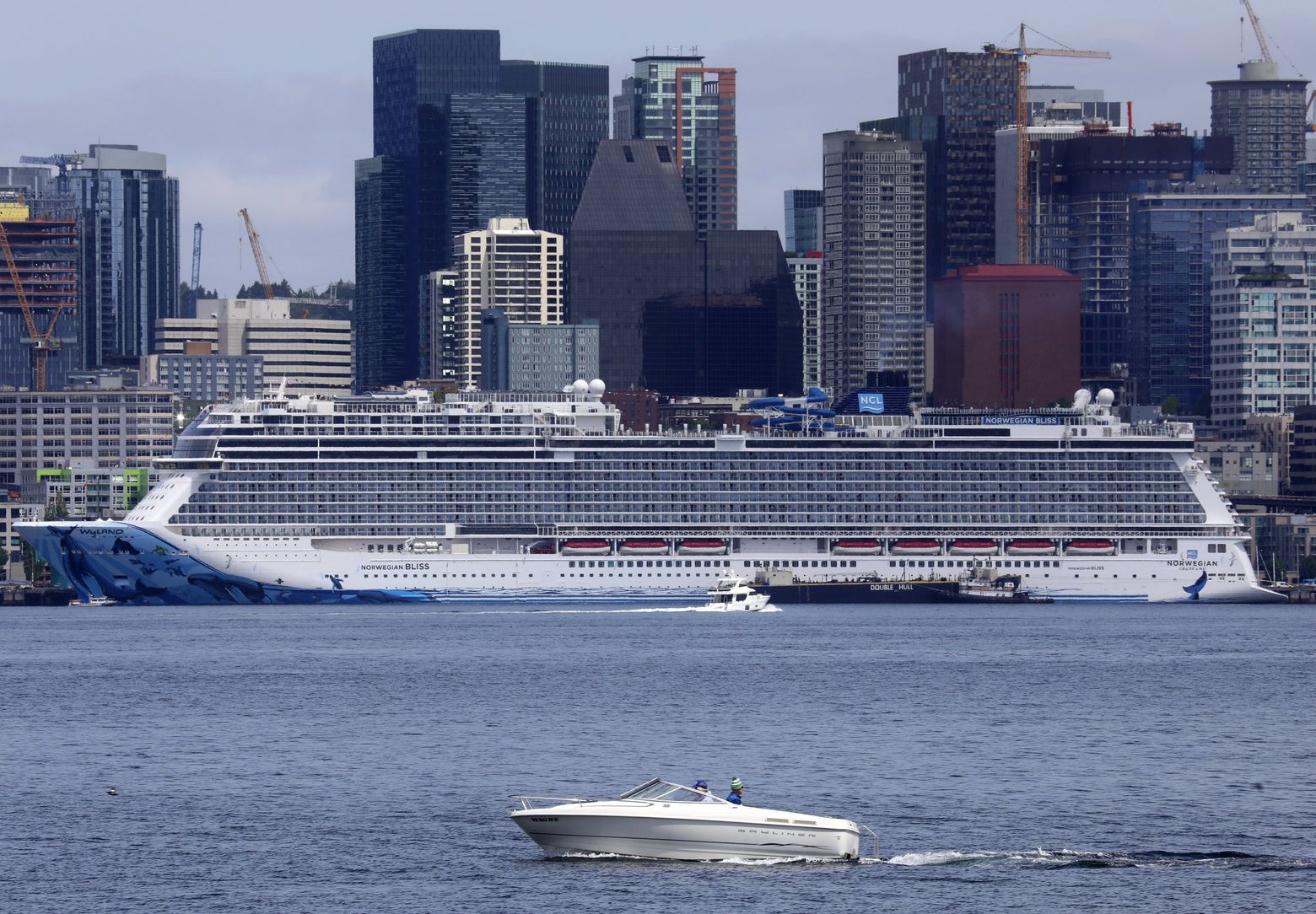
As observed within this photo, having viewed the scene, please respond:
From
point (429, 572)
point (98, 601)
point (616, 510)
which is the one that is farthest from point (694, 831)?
point (98, 601)

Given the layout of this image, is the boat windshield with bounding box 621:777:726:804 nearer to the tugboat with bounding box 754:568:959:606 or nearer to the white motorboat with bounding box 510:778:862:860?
the white motorboat with bounding box 510:778:862:860

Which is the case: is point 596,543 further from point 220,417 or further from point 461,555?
point 220,417

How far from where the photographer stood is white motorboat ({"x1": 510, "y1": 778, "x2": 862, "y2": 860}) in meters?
56.6

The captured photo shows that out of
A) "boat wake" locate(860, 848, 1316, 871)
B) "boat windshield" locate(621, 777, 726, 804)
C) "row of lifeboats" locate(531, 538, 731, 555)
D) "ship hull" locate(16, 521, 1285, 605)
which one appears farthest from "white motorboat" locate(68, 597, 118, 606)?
"boat wake" locate(860, 848, 1316, 871)

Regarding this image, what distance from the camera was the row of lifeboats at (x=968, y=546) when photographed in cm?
15488

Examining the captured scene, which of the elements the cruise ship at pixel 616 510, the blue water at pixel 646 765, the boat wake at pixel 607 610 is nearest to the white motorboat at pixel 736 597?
the boat wake at pixel 607 610

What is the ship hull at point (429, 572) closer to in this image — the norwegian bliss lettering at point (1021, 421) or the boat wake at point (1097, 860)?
the norwegian bliss lettering at point (1021, 421)

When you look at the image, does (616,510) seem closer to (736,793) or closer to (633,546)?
(633,546)

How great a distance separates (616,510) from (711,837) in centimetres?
9737

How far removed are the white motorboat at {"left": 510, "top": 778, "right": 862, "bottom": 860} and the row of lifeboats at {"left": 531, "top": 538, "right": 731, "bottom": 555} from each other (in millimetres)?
94354

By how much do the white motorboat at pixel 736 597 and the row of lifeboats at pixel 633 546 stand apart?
3913 mm

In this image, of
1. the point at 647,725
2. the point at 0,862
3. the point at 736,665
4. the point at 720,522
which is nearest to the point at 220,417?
the point at 720,522

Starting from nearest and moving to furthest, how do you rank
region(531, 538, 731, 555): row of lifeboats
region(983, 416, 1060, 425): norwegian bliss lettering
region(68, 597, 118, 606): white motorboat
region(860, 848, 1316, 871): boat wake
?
region(860, 848, 1316, 871): boat wake, region(531, 538, 731, 555): row of lifeboats, region(68, 597, 118, 606): white motorboat, region(983, 416, 1060, 425): norwegian bliss lettering

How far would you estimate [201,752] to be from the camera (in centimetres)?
7500
